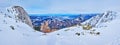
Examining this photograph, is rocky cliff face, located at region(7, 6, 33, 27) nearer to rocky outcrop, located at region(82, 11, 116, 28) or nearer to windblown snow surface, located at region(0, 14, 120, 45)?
windblown snow surface, located at region(0, 14, 120, 45)

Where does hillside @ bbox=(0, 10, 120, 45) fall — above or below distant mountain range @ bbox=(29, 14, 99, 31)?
below

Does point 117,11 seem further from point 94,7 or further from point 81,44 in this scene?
point 81,44

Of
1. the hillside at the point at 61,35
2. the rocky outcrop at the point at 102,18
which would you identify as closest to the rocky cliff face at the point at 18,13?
the hillside at the point at 61,35

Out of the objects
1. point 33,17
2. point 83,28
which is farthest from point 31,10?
point 83,28

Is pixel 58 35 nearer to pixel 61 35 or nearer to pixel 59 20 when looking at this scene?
pixel 61 35

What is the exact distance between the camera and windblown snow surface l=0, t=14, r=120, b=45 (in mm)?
3406

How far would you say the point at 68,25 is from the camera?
3566 millimetres

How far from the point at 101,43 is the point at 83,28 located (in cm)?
27

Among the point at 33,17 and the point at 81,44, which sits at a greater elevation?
the point at 33,17

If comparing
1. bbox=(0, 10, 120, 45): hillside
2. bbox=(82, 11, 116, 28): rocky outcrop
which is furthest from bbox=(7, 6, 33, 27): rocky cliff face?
bbox=(82, 11, 116, 28): rocky outcrop

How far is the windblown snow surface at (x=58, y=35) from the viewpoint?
341 centimetres

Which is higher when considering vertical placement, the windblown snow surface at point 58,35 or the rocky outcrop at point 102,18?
the rocky outcrop at point 102,18

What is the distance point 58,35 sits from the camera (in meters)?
3.52

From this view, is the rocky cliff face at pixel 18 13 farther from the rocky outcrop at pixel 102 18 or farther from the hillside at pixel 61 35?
the rocky outcrop at pixel 102 18
